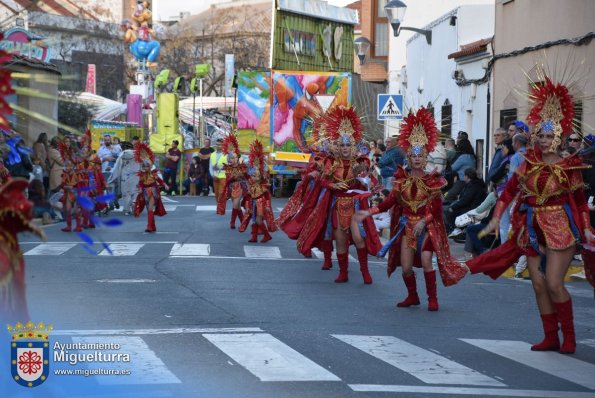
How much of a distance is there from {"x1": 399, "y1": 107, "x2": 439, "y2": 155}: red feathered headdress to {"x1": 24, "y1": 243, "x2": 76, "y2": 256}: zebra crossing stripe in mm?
7293

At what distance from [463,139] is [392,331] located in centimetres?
1181

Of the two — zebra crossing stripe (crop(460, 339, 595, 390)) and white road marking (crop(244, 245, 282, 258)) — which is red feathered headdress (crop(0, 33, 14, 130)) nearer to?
zebra crossing stripe (crop(460, 339, 595, 390))

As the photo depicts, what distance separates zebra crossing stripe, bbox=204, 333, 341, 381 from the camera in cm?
812

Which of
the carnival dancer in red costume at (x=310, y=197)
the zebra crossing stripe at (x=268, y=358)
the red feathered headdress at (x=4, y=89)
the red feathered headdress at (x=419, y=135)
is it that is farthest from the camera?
the carnival dancer in red costume at (x=310, y=197)

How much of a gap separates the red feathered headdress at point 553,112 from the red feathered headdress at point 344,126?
191 inches

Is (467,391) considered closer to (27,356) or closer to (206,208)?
(27,356)

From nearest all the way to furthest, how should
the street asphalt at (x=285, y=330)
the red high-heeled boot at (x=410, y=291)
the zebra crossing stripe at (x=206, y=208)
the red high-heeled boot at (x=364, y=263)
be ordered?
the street asphalt at (x=285, y=330) → the red high-heeled boot at (x=410, y=291) → the red high-heeled boot at (x=364, y=263) → the zebra crossing stripe at (x=206, y=208)

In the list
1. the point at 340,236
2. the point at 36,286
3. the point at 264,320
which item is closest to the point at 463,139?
the point at 340,236

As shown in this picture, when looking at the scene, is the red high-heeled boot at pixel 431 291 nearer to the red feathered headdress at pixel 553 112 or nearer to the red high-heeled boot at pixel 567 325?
the red feathered headdress at pixel 553 112

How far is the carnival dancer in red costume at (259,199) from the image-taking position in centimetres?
2137

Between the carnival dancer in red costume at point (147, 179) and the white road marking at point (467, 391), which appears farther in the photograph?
the carnival dancer in red costume at point (147, 179)

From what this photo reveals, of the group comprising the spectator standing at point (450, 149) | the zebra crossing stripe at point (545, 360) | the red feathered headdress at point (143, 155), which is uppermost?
the spectator standing at point (450, 149)

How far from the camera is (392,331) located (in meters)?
10.6

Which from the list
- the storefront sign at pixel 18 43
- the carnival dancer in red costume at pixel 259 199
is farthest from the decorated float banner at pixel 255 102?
the storefront sign at pixel 18 43
